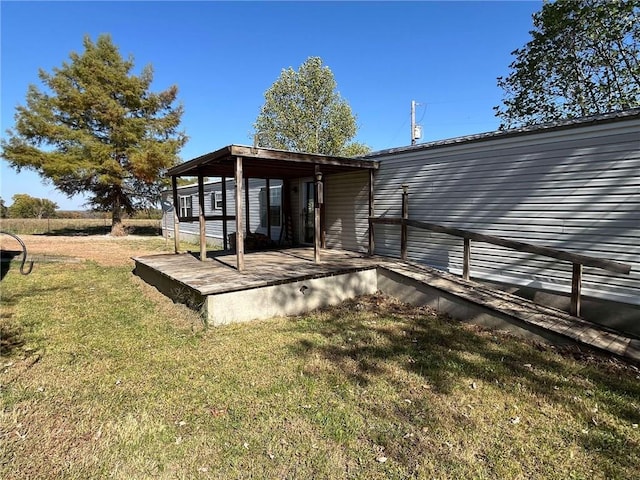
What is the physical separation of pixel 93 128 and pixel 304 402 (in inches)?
798

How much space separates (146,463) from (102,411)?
796mm

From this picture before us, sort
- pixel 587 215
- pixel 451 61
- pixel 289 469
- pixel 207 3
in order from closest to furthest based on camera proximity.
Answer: pixel 289 469 → pixel 587 215 → pixel 207 3 → pixel 451 61

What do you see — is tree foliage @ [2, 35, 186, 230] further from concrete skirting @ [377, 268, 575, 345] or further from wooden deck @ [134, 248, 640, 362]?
concrete skirting @ [377, 268, 575, 345]

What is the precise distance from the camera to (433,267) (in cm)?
641

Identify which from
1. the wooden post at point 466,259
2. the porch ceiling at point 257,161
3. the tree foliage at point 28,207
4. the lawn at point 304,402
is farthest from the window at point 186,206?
the tree foliage at point 28,207

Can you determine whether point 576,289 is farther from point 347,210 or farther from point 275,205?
point 275,205

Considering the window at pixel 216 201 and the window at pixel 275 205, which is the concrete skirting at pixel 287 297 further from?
the window at pixel 216 201

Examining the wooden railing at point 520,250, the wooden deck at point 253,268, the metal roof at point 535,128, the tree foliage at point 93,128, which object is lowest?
the wooden deck at point 253,268

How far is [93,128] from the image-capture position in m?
17.8

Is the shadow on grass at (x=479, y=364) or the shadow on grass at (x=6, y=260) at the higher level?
the shadow on grass at (x=6, y=260)

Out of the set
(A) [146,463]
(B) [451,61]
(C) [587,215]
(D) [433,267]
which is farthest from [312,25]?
(A) [146,463]

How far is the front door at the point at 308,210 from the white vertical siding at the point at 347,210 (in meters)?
0.85

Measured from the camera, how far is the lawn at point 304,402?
213cm

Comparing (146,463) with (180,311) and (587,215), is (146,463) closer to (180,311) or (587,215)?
(180,311)
